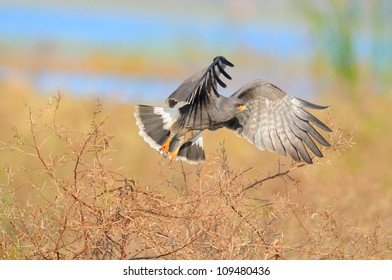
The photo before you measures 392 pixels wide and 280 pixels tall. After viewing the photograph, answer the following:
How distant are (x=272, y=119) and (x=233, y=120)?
0.96 ft

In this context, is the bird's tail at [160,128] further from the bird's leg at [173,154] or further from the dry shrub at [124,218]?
the dry shrub at [124,218]

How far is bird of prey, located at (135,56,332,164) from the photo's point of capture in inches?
251

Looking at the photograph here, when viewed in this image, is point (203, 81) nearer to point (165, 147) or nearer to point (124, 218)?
point (165, 147)

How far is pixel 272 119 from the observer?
6566 millimetres

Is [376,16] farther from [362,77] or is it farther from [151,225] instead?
[151,225]

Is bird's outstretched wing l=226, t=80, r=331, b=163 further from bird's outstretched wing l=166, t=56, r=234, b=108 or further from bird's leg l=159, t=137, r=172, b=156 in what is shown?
bird's outstretched wing l=166, t=56, r=234, b=108

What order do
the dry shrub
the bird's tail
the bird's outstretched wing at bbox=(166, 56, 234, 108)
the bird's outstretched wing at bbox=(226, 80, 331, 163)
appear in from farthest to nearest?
1. the bird's tail
2. the bird's outstretched wing at bbox=(226, 80, 331, 163)
3. the bird's outstretched wing at bbox=(166, 56, 234, 108)
4. the dry shrub

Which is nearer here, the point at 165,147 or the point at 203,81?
the point at 203,81

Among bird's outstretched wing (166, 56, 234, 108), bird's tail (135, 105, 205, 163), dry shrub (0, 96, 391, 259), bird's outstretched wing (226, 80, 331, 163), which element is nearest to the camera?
dry shrub (0, 96, 391, 259)

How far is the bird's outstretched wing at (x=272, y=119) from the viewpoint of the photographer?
635 cm

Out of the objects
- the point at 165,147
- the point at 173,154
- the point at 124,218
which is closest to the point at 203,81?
the point at 173,154

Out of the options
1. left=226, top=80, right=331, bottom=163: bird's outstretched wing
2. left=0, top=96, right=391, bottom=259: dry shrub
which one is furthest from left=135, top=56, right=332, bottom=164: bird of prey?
left=0, top=96, right=391, bottom=259: dry shrub

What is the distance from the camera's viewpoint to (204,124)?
649 centimetres
